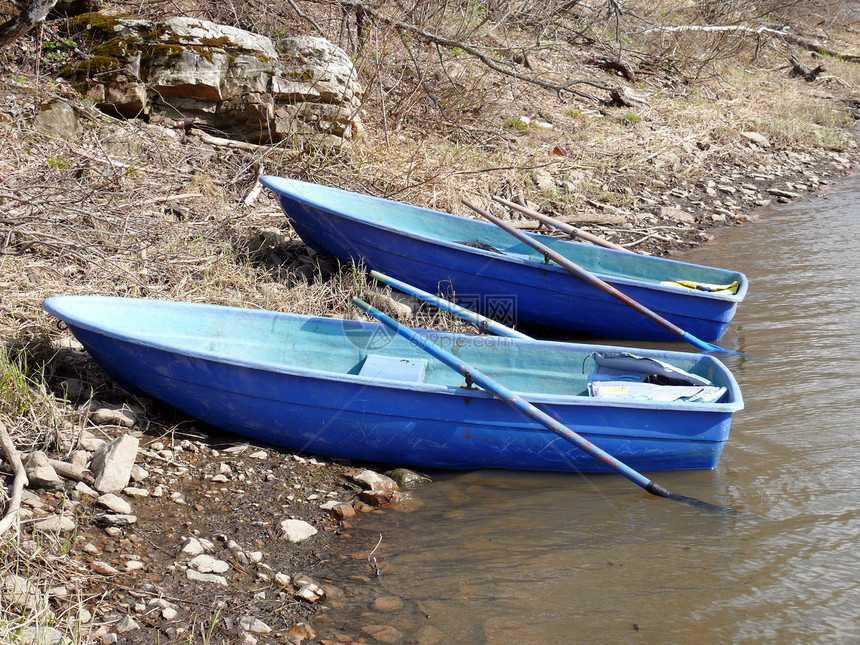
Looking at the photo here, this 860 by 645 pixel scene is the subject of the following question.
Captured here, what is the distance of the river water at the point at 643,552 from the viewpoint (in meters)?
3.16

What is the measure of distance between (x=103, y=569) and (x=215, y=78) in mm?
5541

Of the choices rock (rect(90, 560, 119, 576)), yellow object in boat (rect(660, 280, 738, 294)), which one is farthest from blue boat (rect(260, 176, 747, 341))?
rock (rect(90, 560, 119, 576))

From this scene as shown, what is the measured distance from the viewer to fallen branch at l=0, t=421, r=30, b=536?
289 centimetres

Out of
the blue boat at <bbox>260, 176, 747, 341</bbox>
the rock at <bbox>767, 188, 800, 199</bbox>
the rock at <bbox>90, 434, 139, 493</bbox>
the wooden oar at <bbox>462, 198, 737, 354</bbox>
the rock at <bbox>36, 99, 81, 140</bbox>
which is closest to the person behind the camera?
the rock at <bbox>90, 434, 139, 493</bbox>

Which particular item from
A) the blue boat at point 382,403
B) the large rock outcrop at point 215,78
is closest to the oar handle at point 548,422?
the blue boat at point 382,403

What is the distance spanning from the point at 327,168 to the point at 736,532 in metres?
5.22

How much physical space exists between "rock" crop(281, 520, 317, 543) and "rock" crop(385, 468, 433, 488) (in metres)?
0.68

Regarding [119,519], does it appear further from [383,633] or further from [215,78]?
[215,78]

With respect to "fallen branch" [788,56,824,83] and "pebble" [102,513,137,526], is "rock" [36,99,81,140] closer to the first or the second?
"pebble" [102,513,137,526]

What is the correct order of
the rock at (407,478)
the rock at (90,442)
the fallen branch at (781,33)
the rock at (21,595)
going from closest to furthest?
the rock at (21,595)
the rock at (90,442)
the rock at (407,478)
the fallen branch at (781,33)

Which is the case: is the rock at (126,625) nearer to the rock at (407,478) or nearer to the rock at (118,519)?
the rock at (118,519)

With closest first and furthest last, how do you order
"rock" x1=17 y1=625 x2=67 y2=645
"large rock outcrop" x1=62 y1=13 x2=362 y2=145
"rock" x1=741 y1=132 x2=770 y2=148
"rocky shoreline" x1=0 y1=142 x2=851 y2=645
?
"rock" x1=17 y1=625 x2=67 y2=645 < "rocky shoreline" x1=0 y1=142 x2=851 y2=645 < "large rock outcrop" x1=62 y1=13 x2=362 y2=145 < "rock" x1=741 y1=132 x2=770 y2=148

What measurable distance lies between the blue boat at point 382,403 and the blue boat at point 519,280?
1.46 metres

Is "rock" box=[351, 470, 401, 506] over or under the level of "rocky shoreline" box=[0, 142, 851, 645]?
over
